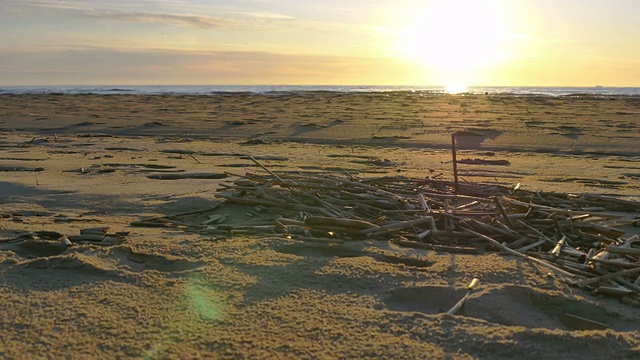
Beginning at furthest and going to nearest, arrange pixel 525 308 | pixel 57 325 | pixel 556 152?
pixel 556 152 → pixel 525 308 → pixel 57 325

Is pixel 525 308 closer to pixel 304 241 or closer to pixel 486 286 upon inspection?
pixel 486 286

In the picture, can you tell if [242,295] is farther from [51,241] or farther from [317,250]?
[51,241]

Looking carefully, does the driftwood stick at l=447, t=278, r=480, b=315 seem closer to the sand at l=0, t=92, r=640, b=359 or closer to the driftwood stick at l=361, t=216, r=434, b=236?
the sand at l=0, t=92, r=640, b=359

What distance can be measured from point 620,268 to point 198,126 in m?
10.2

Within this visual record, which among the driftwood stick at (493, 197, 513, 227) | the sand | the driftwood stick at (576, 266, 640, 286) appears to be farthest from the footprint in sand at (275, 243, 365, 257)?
the driftwood stick at (576, 266, 640, 286)

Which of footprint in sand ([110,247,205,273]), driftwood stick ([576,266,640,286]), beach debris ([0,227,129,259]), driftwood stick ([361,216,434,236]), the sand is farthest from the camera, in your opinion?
driftwood stick ([361,216,434,236])

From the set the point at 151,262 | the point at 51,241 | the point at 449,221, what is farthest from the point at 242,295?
the point at 449,221

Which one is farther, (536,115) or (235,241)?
(536,115)

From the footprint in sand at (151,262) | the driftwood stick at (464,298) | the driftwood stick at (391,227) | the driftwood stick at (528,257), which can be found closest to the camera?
the driftwood stick at (464,298)

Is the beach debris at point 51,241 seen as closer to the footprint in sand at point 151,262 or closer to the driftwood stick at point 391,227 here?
the footprint in sand at point 151,262

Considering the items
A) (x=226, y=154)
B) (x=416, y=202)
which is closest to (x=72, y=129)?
(x=226, y=154)

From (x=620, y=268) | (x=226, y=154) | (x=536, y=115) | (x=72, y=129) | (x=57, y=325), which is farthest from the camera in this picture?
(x=536, y=115)

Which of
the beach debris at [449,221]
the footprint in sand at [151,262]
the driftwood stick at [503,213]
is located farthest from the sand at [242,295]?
the driftwood stick at [503,213]

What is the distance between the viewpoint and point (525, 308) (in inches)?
95.8
